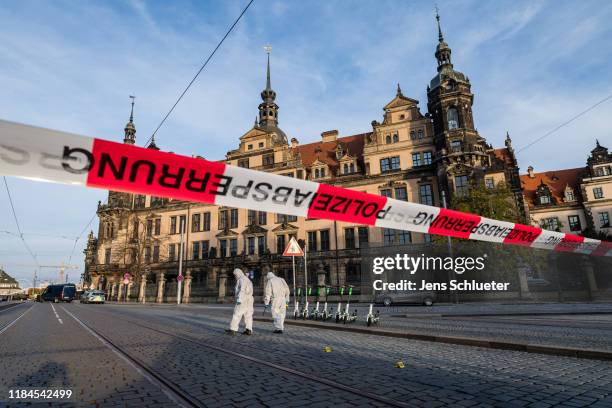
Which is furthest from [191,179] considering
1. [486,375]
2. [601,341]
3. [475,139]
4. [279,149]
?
[279,149]

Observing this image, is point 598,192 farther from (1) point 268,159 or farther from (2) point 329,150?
(1) point 268,159

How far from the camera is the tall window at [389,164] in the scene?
117ft

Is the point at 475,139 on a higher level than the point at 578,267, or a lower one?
higher

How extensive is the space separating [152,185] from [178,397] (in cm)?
224

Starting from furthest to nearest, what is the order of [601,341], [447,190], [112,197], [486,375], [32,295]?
1. [32,295]
2. [112,197]
3. [447,190]
4. [601,341]
5. [486,375]

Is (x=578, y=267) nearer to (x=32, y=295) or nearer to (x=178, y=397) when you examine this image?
(x=178, y=397)

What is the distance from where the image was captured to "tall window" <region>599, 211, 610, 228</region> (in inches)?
1762

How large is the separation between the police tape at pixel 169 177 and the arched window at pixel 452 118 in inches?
1215

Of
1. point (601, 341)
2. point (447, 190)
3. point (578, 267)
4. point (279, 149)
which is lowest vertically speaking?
point (601, 341)

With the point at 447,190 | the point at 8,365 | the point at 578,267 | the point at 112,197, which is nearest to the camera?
the point at 8,365

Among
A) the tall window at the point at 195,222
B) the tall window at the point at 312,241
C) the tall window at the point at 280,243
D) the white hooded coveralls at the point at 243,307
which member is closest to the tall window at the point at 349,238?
the tall window at the point at 312,241

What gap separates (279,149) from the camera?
134 ft

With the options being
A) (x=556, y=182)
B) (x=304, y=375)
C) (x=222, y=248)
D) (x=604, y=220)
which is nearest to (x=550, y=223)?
(x=604, y=220)

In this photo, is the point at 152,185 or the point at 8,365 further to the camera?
the point at 8,365
